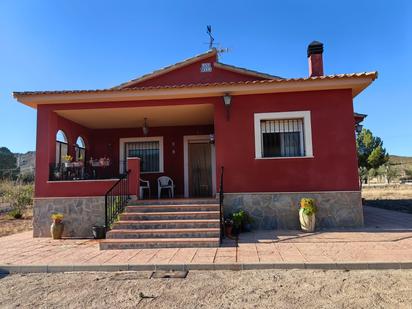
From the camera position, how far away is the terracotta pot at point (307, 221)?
7703mm

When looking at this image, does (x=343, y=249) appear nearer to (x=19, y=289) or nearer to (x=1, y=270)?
(x=19, y=289)

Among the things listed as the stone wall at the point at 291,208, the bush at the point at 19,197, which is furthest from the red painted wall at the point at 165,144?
the bush at the point at 19,197

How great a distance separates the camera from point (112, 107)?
352 inches

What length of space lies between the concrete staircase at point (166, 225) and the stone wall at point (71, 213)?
3.76ft

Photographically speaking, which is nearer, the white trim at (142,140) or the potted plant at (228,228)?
the potted plant at (228,228)

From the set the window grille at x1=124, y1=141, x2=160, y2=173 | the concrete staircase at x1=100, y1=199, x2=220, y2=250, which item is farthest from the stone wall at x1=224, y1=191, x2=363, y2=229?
the window grille at x1=124, y1=141, x2=160, y2=173

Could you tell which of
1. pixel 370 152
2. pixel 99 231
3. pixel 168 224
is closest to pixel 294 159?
pixel 168 224

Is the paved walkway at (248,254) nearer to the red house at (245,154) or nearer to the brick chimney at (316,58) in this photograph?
the red house at (245,154)

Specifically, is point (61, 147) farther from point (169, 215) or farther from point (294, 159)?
point (294, 159)

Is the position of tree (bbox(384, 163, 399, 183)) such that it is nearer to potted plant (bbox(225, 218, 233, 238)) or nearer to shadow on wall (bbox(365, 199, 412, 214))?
shadow on wall (bbox(365, 199, 412, 214))

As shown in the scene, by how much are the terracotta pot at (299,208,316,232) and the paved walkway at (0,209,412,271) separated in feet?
0.80

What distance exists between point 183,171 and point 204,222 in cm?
459

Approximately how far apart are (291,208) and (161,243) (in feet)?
11.8

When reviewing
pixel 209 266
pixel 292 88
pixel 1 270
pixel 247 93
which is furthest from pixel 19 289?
pixel 292 88
